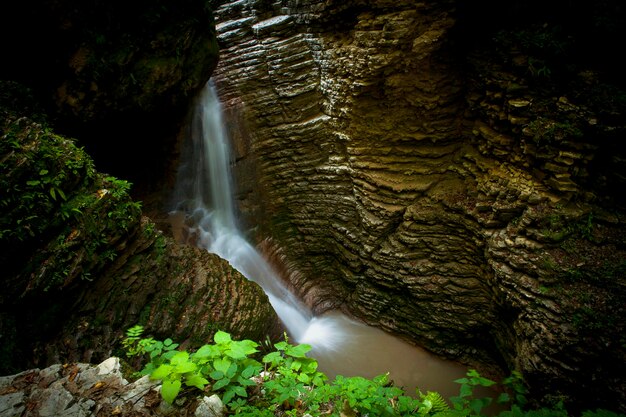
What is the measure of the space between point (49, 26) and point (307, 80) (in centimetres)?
386

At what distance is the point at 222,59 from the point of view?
6.62 metres

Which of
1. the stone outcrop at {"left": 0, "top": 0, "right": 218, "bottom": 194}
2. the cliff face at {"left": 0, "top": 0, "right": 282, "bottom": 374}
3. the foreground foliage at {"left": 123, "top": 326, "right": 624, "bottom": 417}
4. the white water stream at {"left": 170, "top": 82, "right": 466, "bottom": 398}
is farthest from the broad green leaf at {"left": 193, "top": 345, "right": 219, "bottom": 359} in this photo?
the white water stream at {"left": 170, "top": 82, "right": 466, "bottom": 398}

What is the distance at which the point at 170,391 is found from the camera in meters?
1.91

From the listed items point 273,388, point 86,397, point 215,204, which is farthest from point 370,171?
point 86,397

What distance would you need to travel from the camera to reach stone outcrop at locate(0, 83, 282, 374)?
2904mm

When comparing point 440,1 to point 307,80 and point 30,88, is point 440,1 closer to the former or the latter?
point 307,80

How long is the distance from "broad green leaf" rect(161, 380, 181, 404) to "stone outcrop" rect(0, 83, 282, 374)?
1772 millimetres

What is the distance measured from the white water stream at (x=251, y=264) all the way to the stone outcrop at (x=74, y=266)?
6.65 ft

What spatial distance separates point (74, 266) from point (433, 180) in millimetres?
5221

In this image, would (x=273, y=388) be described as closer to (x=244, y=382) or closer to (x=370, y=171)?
(x=244, y=382)

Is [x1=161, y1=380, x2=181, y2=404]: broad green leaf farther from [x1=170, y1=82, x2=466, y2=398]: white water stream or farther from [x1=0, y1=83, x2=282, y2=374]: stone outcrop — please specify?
[x1=170, y1=82, x2=466, y2=398]: white water stream

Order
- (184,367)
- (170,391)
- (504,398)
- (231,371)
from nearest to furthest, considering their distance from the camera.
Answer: (170,391) → (184,367) → (231,371) → (504,398)

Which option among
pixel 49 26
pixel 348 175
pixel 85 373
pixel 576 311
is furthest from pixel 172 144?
pixel 576 311

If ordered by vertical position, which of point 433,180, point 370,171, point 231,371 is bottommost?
point 433,180
